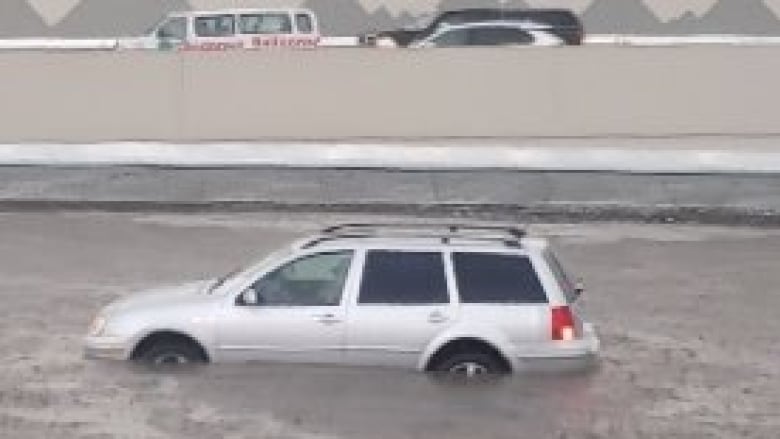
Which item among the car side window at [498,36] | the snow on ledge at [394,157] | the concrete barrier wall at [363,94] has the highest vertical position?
the car side window at [498,36]

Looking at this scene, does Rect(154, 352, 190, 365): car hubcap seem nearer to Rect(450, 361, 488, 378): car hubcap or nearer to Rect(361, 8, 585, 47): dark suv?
Rect(450, 361, 488, 378): car hubcap

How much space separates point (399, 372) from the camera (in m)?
14.5

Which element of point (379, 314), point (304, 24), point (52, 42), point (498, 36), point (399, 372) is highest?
point (52, 42)

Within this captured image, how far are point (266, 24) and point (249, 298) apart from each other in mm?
31117

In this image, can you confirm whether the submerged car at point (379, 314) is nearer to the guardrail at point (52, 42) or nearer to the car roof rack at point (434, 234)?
the car roof rack at point (434, 234)

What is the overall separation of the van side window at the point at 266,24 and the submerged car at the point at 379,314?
30528 mm

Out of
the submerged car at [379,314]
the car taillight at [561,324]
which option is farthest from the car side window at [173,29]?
the car taillight at [561,324]

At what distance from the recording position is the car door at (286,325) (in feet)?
48.1

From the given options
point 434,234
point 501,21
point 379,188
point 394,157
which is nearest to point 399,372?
point 434,234

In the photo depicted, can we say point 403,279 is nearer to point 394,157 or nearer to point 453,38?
point 394,157

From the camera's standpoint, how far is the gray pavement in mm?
12172

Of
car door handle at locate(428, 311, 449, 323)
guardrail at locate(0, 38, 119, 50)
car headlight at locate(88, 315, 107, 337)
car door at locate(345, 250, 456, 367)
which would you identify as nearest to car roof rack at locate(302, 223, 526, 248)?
car door at locate(345, 250, 456, 367)

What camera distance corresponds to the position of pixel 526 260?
14789 millimetres

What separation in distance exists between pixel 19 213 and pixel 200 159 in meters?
3.25
